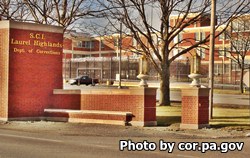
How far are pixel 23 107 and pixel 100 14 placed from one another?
8962 millimetres

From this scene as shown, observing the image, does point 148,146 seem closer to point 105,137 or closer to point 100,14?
point 105,137

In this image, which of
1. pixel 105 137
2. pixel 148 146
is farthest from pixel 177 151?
pixel 105 137

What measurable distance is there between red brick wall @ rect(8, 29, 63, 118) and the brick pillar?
6.84 m

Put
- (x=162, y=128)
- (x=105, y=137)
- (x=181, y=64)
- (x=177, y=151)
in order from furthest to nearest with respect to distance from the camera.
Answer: (x=181, y=64), (x=162, y=128), (x=105, y=137), (x=177, y=151)

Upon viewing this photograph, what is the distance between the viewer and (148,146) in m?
14.8

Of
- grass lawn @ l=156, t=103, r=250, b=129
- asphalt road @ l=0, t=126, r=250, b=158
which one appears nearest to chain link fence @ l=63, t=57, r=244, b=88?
grass lawn @ l=156, t=103, r=250, b=129

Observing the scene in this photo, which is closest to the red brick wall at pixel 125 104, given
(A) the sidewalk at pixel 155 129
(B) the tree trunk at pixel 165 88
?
(A) the sidewalk at pixel 155 129

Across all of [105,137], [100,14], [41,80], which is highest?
[100,14]

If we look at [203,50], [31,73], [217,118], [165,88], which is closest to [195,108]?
[217,118]

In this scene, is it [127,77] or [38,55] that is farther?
[127,77]

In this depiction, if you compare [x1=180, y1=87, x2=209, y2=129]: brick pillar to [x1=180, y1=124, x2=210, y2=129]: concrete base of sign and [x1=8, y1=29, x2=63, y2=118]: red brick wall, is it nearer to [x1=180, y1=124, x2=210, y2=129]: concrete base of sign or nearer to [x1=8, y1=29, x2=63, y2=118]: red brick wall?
[x1=180, y1=124, x2=210, y2=129]: concrete base of sign

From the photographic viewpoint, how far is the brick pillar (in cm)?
1989

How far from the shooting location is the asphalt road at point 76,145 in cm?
1261

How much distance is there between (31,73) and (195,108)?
307 inches
